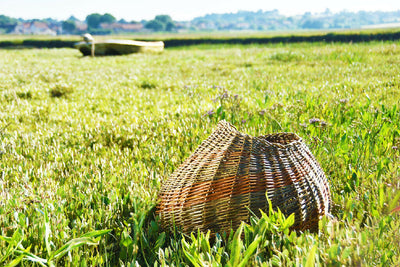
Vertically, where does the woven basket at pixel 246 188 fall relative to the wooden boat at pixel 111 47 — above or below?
below

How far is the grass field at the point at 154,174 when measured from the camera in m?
2.30

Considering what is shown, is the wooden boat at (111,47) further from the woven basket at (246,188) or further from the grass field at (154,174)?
the woven basket at (246,188)

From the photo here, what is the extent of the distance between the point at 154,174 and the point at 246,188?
5.40 ft

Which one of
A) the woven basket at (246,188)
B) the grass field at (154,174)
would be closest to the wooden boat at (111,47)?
the grass field at (154,174)

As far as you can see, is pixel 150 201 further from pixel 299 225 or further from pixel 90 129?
pixel 90 129

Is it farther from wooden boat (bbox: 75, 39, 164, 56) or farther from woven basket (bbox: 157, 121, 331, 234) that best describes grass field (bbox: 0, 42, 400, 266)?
wooden boat (bbox: 75, 39, 164, 56)

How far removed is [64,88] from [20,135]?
175 inches

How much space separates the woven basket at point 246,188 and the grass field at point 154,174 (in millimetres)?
133

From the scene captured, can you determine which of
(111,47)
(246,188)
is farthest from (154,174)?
(111,47)

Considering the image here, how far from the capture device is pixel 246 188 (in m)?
2.58

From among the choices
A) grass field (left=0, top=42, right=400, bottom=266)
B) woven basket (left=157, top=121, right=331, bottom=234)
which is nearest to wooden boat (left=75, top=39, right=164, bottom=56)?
grass field (left=0, top=42, right=400, bottom=266)

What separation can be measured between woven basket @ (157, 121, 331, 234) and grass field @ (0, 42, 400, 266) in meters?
0.13

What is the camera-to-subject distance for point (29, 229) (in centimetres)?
270

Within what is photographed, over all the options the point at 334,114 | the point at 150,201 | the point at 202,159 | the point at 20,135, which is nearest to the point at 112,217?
the point at 150,201
